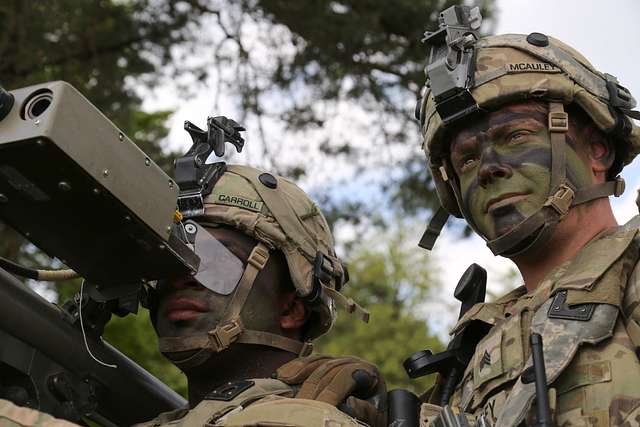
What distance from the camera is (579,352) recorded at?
4.11m

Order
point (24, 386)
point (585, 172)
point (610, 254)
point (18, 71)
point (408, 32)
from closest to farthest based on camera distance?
point (610, 254)
point (585, 172)
point (24, 386)
point (18, 71)
point (408, 32)

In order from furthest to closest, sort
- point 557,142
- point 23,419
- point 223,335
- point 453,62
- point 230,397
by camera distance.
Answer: point 223,335 < point 230,397 < point 453,62 < point 557,142 < point 23,419

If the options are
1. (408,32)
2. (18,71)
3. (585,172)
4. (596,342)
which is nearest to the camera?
(596,342)

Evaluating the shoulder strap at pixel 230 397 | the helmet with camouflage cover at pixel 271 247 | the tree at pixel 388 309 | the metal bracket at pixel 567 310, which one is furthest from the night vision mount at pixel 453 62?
the tree at pixel 388 309

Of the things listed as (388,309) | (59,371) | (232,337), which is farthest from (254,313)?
(388,309)

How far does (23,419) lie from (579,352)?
6.61ft

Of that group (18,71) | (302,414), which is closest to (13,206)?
(302,414)

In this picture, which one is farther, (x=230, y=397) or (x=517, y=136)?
(x=230, y=397)

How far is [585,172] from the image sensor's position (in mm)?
4770

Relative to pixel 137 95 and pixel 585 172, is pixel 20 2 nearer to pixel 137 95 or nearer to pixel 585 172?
pixel 137 95

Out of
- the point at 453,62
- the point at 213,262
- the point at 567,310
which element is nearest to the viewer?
the point at 567,310

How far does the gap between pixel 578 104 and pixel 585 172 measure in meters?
0.32

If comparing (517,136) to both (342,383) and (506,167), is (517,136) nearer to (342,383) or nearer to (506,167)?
(506,167)

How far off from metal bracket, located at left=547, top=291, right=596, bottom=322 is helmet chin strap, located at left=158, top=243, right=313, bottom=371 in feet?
5.40
